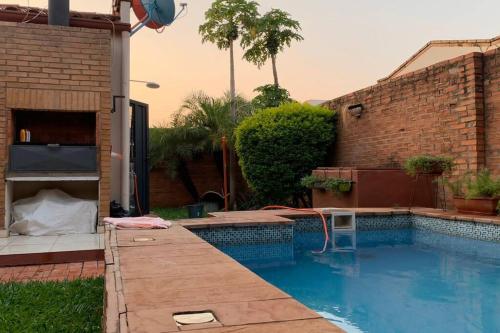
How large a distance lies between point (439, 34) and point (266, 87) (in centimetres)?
625

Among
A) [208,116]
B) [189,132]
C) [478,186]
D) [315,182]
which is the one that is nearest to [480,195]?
[478,186]

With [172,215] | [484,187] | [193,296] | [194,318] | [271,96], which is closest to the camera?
[194,318]

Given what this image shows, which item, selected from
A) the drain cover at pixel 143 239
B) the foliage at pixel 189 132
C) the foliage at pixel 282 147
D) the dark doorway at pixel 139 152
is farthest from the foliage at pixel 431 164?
the foliage at pixel 189 132

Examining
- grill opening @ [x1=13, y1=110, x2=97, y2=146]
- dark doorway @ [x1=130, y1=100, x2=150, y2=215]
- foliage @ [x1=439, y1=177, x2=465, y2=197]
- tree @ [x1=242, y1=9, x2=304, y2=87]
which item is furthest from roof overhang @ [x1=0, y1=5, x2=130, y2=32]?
tree @ [x1=242, y1=9, x2=304, y2=87]

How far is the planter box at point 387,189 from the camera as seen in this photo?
8.20 meters

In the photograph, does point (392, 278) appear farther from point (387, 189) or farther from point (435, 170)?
point (387, 189)

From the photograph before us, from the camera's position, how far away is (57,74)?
623cm

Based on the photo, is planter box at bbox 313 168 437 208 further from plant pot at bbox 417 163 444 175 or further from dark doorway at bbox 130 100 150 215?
dark doorway at bbox 130 100 150 215

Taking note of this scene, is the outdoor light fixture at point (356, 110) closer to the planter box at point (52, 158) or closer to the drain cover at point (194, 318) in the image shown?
the planter box at point (52, 158)

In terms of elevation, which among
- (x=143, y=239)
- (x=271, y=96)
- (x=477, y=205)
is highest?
(x=271, y=96)

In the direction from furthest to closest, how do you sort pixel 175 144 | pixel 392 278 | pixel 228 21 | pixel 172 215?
pixel 228 21 < pixel 175 144 < pixel 172 215 < pixel 392 278

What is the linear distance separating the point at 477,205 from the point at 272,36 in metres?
11.2

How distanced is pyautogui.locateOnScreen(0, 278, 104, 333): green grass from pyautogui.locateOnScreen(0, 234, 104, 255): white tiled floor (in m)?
1.10

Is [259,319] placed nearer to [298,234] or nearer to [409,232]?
[298,234]
